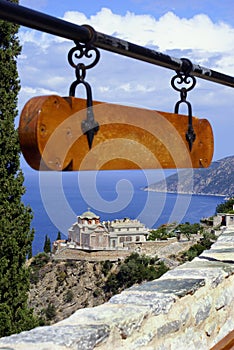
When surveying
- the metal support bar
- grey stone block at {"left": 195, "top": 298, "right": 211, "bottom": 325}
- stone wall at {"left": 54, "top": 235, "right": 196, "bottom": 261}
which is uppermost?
stone wall at {"left": 54, "top": 235, "right": 196, "bottom": 261}

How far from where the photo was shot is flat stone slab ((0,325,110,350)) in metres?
1.37

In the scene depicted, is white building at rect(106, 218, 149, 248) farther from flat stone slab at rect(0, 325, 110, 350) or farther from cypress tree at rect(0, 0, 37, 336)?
flat stone slab at rect(0, 325, 110, 350)

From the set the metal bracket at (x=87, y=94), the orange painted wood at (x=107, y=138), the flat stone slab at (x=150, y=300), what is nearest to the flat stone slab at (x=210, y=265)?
the flat stone slab at (x=150, y=300)

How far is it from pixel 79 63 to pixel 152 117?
238mm

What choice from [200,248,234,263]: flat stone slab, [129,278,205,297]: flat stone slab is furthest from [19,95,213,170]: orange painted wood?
[200,248,234,263]: flat stone slab

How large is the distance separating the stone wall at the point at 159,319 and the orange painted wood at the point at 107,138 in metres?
0.57

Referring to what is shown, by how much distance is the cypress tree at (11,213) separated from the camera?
22.3 feet

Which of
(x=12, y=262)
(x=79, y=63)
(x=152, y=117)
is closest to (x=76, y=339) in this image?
(x=152, y=117)

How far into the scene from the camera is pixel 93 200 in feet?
3.65

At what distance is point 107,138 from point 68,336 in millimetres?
669

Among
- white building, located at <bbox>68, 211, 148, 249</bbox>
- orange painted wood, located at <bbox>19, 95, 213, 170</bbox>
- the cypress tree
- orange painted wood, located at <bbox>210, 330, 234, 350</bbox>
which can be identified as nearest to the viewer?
orange painted wood, located at <bbox>19, 95, 213, 170</bbox>

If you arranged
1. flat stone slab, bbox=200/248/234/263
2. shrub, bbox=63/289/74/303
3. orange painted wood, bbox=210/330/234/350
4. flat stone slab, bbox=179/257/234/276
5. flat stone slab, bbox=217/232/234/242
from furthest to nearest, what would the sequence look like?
shrub, bbox=63/289/74/303 < flat stone slab, bbox=217/232/234/242 < flat stone slab, bbox=200/248/234/263 < flat stone slab, bbox=179/257/234/276 < orange painted wood, bbox=210/330/234/350

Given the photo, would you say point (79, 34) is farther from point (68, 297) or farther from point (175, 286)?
point (68, 297)

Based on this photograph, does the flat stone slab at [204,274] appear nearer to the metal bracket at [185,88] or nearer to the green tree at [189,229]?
the metal bracket at [185,88]
